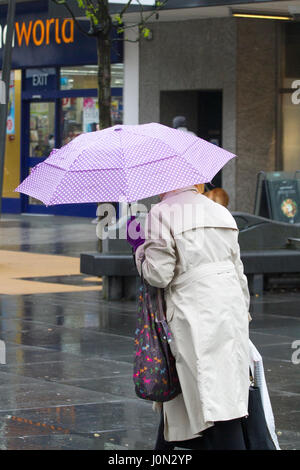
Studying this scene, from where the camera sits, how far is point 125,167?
4.89 metres

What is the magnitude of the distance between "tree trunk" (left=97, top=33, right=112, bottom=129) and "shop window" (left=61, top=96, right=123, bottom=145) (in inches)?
407

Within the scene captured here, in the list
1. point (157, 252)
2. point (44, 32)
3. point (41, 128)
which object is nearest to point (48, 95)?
point (41, 128)

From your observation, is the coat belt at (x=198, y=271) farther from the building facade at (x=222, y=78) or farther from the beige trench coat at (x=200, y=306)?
the building facade at (x=222, y=78)

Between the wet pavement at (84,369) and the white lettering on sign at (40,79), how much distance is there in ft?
37.5

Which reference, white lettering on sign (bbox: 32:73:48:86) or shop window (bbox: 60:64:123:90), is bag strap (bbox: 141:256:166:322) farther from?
white lettering on sign (bbox: 32:73:48:86)

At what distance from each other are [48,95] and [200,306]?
20.2 meters

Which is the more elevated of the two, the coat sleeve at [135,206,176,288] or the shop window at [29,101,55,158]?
the shop window at [29,101,55,158]

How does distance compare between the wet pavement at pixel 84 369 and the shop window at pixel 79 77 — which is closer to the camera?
the wet pavement at pixel 84 369

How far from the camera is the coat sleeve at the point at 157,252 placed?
15.8 feet

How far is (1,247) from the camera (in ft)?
56.9

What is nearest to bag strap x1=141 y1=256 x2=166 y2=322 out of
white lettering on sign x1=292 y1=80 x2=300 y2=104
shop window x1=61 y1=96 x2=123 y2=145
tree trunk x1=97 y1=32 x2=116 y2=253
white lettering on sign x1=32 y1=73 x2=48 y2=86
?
tree trunk x1=97 y1=32 x2=116 y2=253

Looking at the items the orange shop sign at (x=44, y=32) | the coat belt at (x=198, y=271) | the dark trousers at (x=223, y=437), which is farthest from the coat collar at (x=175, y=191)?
the orange shop sign at (x=44, y=32)

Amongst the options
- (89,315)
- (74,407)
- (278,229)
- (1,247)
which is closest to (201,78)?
(1,247)

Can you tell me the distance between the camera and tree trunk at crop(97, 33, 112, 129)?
41.5 feet
